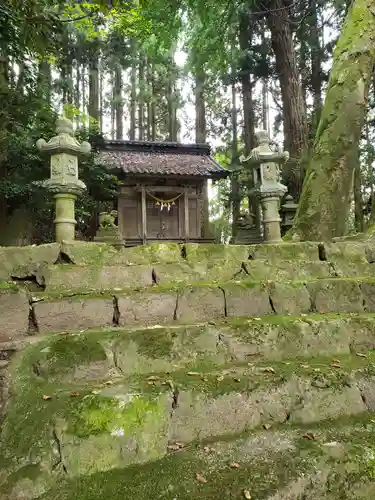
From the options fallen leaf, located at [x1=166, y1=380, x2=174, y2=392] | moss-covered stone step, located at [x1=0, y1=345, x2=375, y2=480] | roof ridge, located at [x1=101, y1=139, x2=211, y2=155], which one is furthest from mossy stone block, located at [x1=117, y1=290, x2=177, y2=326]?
roof ridge, located at [x1=101, y1=139, x2=211, y2=155]

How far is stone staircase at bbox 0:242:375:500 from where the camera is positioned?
1.75 metres

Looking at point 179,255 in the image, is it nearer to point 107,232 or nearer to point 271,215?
point 271,215

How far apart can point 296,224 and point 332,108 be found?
1.83 metres

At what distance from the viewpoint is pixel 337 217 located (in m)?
5.21

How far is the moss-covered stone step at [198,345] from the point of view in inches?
90.0

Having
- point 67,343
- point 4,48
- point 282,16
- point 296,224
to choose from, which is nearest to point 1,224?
point 4,48

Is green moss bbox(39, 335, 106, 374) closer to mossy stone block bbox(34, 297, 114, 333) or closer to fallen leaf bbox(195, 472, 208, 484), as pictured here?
mossy stone block bbox(34, 297, 114, 333)

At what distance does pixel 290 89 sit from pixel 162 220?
237 inches

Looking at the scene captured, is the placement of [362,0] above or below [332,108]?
above

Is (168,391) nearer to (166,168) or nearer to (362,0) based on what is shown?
(362,0)

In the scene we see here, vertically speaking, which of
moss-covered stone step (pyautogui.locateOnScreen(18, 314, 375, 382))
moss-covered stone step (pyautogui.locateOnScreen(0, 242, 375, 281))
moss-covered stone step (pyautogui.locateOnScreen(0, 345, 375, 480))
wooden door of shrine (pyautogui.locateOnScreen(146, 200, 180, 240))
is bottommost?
moss-covered stone step (pyautogui.locateOnScreen(0, 345, 375, 480))

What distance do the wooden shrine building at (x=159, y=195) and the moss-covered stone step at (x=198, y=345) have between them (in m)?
10.1

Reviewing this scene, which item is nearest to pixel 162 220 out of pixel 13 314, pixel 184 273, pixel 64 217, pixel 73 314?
pixel 64 217

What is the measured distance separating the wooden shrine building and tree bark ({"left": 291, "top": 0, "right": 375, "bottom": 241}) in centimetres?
771
